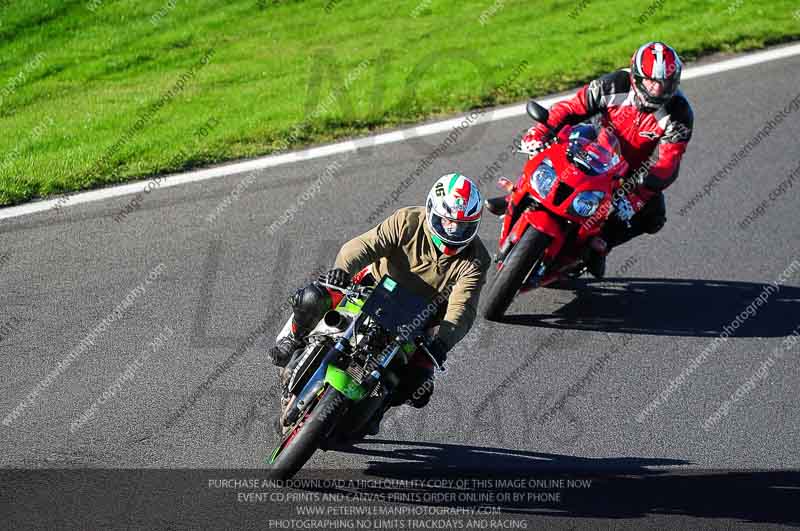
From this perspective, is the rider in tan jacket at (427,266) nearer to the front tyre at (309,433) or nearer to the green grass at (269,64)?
the front tyre at (309,433)

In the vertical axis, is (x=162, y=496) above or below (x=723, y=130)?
above

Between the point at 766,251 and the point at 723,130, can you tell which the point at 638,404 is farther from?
the point at 723,130

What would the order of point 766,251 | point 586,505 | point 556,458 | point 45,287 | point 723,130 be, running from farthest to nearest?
1. point 723,130
2. point 766,251
3. point 45,287
4. point 556,458
5. point 586,505

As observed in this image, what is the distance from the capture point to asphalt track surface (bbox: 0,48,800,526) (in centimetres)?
793

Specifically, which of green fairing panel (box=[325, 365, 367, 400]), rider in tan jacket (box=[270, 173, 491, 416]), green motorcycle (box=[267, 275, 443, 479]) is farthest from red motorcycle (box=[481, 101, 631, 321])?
green fairing panel (box=[325, 365, 367, 400])

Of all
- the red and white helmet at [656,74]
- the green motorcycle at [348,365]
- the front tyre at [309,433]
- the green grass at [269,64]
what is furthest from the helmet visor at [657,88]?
the front tyre at [309,433]

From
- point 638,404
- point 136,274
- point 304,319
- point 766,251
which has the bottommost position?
point 766,251

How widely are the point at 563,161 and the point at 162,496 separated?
468 centimetres

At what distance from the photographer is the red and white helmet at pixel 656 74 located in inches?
379

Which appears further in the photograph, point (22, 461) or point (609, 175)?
point (609, 175)

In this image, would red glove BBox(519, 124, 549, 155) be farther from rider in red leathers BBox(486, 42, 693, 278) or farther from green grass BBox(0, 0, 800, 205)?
green grass BBox(0, 0, 800, 205)

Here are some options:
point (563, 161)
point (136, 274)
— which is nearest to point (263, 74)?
point (136, 274)

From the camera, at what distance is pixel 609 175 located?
9.34 metres

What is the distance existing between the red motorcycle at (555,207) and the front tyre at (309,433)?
9.48ft
